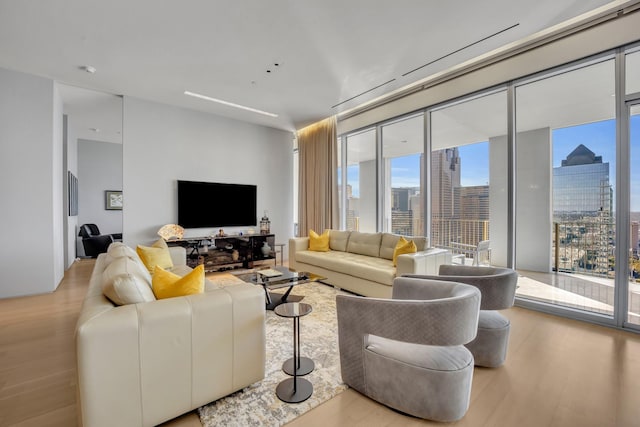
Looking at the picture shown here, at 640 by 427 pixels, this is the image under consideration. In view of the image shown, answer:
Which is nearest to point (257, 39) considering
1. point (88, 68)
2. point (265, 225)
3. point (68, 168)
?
point (88, 68)

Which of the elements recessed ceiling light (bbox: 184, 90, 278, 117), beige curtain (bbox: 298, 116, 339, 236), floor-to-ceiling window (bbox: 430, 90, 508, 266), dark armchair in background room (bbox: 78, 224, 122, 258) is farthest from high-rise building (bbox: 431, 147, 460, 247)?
dark armchair in background room (bbox: 78, 224, 122, 258)

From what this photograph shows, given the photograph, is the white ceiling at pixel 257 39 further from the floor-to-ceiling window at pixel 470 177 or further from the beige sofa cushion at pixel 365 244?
the beige sofa cushion at pixel 365 244

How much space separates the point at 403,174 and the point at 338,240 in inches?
64.1

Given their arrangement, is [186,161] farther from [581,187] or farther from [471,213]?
[581,187]

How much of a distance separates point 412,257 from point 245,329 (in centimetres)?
219

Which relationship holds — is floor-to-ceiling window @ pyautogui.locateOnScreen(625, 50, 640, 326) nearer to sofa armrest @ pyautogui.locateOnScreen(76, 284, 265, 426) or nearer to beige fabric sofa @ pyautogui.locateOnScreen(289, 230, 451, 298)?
beige fabric sofa @ pyautogui.locateOnScreen(289, 230, 451, 298)

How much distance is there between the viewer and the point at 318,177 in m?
6.05

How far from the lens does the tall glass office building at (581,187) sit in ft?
9.89

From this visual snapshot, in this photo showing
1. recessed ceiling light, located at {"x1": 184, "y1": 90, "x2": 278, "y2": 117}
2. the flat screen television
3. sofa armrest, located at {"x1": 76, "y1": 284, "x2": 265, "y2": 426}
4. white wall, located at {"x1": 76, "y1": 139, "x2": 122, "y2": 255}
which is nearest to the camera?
sofa armrest, located at {"x1": 76, "y1": 284, "x2": 265, "y2": 426}

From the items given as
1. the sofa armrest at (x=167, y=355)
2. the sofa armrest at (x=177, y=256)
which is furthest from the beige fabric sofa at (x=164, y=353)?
the sofa armrest at (x=177, y=256)

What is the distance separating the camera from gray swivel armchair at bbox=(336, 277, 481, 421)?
5.02 feet

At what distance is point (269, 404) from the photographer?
67.2 inches

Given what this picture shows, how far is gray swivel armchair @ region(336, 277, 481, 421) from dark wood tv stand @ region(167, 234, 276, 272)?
395 centimetres

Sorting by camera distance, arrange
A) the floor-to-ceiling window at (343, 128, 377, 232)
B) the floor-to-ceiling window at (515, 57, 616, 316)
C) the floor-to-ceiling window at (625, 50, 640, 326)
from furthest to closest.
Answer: the floor-to-ceiling window at (343, 128, 377, 232) < the floor-to-ceiling window at (515, 57, 616, 316) < the floor-to-ceiling window at (625, 50, 640, 326)
